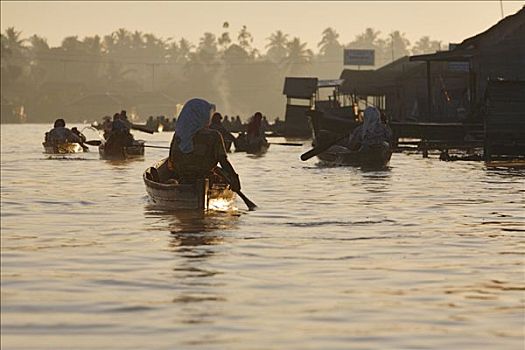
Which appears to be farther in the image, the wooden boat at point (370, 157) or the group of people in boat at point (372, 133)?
the wooden boat at point (370, 157)

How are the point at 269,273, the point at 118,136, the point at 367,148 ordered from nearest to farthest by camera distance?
the point at 269,273 → the point at 367,148 → the point at 118,136

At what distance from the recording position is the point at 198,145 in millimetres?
16453

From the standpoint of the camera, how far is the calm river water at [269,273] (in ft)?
25.8

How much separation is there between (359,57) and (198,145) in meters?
99.5

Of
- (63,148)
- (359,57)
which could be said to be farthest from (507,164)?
(359,57)

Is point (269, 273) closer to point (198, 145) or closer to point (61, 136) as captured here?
point (198, 145)

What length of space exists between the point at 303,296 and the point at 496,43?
31058 millimetres

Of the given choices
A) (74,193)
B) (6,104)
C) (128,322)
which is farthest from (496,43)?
(6,104)

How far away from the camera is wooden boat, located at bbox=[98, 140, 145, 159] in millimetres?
35219

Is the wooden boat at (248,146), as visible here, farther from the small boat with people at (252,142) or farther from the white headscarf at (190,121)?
the white headscarf at (190,121)

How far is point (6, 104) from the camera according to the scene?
172 metres

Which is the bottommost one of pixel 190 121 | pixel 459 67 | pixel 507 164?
pixel 507 164

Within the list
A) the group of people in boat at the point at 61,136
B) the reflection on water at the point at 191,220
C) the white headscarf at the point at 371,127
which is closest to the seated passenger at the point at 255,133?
the group of people in boat at the point at 61,136

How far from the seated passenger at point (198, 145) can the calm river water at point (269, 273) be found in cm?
74
